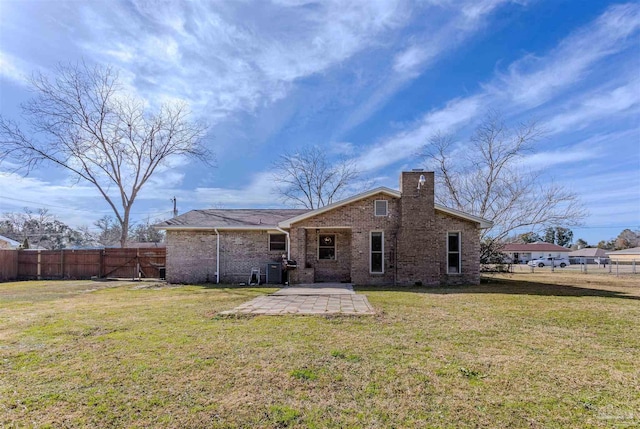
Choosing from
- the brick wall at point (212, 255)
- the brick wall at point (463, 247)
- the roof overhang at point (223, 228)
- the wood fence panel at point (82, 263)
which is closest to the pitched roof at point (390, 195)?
the brick wall at point (463, 247)

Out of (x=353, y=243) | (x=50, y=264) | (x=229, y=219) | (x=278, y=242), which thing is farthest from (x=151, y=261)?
(x=353, y=243)

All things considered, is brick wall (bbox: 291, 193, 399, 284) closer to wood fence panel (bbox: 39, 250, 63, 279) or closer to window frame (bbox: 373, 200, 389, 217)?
window frame (bbox: 373, 200, 389, 217)

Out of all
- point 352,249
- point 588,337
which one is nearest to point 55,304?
point 352,249

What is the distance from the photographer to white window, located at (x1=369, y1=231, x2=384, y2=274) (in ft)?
45.7

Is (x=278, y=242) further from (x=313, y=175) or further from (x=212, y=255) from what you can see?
(x=313, y=175)

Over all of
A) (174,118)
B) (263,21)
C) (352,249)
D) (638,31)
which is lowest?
(352,249)

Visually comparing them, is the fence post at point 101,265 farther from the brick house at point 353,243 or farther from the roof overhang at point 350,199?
the roof overhang at point 350,199

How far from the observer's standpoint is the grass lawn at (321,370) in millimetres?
3115

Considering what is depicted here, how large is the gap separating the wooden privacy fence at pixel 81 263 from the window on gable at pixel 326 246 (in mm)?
8241

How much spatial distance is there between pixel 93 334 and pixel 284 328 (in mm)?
3211

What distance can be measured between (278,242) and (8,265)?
14.5m

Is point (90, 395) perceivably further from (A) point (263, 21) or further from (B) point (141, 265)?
(B) point (141, 265)

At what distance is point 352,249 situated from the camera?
45.6 ft

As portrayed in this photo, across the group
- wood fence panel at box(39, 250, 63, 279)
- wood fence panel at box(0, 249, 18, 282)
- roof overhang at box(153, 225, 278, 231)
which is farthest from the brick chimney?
wood fence panel at box(0, 249, 18, 282)
